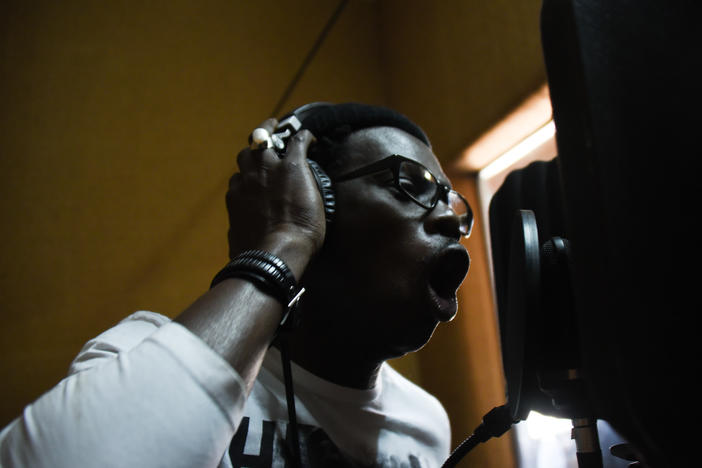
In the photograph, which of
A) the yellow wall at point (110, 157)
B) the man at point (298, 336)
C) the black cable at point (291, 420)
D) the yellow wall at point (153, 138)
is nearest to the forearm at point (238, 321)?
the man at point (298, 336)

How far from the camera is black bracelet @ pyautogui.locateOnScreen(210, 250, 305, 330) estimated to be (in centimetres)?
52

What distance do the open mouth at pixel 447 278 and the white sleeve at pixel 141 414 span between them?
0.45 meters

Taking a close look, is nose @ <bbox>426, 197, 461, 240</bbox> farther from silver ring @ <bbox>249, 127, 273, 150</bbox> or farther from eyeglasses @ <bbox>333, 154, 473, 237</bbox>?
silver ring @ <bbox>249, 127, 273, 150</bbox>

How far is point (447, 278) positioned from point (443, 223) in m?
0.11

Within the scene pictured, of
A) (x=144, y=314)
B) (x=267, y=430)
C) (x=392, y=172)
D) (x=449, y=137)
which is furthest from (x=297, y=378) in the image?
(x=449, y=137)

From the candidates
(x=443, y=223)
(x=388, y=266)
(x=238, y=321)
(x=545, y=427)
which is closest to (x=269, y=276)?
(x=238, y=321)

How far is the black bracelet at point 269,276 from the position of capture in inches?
20.5

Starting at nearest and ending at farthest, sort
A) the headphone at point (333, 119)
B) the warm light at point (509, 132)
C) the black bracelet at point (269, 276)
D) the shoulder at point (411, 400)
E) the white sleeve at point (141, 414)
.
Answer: the white sleeve at point (141, 414) < the black bracelet at point (269, 276) < the headphone at point (333, 119) < the shoulder at point (411, 400) < the warm light at point (509, 132)

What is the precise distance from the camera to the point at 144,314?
2.50ft

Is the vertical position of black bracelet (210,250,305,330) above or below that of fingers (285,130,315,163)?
below

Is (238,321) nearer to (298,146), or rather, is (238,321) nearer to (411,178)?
(298,146)

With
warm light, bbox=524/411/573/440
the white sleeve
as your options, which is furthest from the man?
warm light, bbox=524/411/573/440

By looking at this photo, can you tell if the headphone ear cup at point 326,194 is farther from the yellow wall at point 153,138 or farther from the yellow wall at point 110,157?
the yellow wall at point 110,157

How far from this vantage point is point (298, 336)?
855 mm
